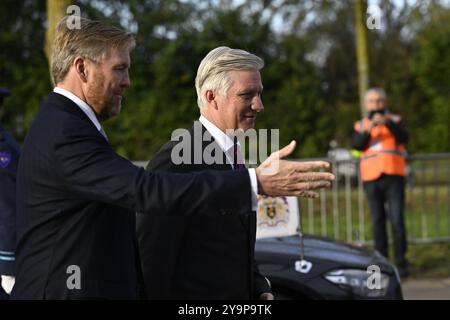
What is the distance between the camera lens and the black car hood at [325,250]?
5578 mm

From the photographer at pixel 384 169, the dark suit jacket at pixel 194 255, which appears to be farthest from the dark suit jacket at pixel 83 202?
the photographer at pixel 384 169

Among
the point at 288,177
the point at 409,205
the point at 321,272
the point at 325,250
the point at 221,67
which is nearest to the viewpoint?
the point at 288,177

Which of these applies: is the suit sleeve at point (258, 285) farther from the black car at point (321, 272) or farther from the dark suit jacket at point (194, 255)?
the black car at point (321, 272)

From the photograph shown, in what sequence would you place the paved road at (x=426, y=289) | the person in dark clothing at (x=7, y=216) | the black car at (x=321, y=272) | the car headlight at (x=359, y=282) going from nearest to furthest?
the person in dark clothing at (x=7, y=216) → the black car at (x=321, y=272) → the car headlight at (x=359, y=282) → the paved road at (x=426, y=289)

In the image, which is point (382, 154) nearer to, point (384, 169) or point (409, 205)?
point (384, 169)

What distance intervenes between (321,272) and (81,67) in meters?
3.19

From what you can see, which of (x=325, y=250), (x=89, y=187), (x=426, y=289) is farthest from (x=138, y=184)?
(x=426, y=289)

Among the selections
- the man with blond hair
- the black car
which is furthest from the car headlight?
the man with blond hair

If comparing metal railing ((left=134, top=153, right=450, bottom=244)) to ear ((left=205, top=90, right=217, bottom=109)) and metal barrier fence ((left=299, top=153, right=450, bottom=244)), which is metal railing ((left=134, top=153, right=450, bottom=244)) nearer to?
metal barrier fence ((left=299, top=153, right=450, bottom=244))

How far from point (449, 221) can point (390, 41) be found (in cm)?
2502

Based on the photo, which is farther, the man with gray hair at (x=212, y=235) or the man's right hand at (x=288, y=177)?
the man with gray hair at (x=212, y=235)

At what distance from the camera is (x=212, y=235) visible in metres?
2.96

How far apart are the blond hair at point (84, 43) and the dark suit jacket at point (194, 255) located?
0.54 metres
